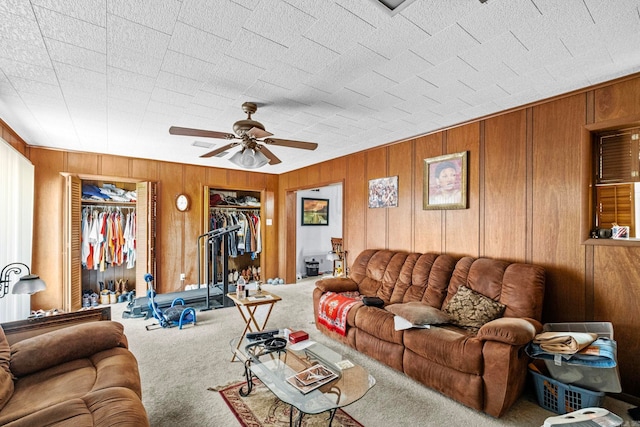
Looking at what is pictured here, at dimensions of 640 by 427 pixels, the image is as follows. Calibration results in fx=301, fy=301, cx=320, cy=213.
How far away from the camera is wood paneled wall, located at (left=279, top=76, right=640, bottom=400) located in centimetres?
239

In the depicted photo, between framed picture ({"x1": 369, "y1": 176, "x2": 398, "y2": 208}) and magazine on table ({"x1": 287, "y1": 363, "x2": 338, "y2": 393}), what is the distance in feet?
8.70

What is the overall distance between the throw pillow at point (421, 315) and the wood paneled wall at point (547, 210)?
981 mm

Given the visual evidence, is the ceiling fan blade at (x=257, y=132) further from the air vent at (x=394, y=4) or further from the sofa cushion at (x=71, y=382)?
the sofa cushion at (x=71, y=382)

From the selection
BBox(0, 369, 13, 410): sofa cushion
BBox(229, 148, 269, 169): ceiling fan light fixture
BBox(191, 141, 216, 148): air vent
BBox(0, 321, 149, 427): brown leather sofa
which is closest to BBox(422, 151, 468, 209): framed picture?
BBox(229, 148, 269, 169): ceiling fan light fixture

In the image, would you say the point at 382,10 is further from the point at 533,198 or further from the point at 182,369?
the point at 182,369

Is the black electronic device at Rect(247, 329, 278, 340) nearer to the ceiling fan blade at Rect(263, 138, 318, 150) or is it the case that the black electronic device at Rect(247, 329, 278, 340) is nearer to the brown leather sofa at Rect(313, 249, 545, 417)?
the brown leather sofa at Rect(313, 249, 545, 417)

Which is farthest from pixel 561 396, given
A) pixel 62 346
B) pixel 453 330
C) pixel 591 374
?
pixel 62 346

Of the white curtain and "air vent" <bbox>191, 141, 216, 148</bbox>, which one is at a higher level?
"air vent" <bbox>191, 141, 216, 148</bbox>

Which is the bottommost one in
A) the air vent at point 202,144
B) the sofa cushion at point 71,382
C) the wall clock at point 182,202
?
the sofa cushion at point 71,382

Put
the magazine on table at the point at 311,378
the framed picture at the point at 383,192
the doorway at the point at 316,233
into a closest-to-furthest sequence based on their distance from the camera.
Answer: the magazine on table at the point at 311,378 < the framed picture at the point at 383,192 < the doorway at the point at 316,233

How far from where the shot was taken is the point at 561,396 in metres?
2.19

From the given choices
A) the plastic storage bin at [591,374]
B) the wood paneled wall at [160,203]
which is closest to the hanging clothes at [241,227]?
the wood paneled wall at [160,203]

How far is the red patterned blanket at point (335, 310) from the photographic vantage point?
336cm

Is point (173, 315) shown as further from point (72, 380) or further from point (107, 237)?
point (72, 380)
